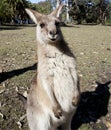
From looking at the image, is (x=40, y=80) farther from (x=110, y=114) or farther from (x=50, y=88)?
(x=110, y=114)

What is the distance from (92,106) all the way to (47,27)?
1.65 meters

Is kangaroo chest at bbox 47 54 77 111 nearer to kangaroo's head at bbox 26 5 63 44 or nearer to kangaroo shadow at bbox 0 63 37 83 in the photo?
kangaroo's head at bbox 26 5 63 44

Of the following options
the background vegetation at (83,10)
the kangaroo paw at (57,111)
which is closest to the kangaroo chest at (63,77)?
the kangaroo paw at (57,111)

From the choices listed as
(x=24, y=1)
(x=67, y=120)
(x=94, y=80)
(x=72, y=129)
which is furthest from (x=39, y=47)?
(x=24, y=1)

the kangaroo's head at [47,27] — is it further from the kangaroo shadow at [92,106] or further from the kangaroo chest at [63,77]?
the kangaroo shadow at [92,106]

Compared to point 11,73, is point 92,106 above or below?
below

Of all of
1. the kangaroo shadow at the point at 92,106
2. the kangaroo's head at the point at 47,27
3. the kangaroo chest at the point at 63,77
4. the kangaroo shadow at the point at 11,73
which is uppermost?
the kangaroo's head at the point at 47,27

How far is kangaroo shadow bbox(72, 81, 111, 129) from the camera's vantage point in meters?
4.66

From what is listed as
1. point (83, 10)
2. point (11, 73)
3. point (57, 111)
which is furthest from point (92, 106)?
point (83, 10)

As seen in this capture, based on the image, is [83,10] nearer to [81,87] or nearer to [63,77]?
[81,87]

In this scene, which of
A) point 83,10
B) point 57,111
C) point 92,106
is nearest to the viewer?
point 57,111

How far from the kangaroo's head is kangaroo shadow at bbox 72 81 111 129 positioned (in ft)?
4.35

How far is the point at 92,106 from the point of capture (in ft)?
16.3

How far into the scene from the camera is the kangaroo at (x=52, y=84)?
3.87 meters
